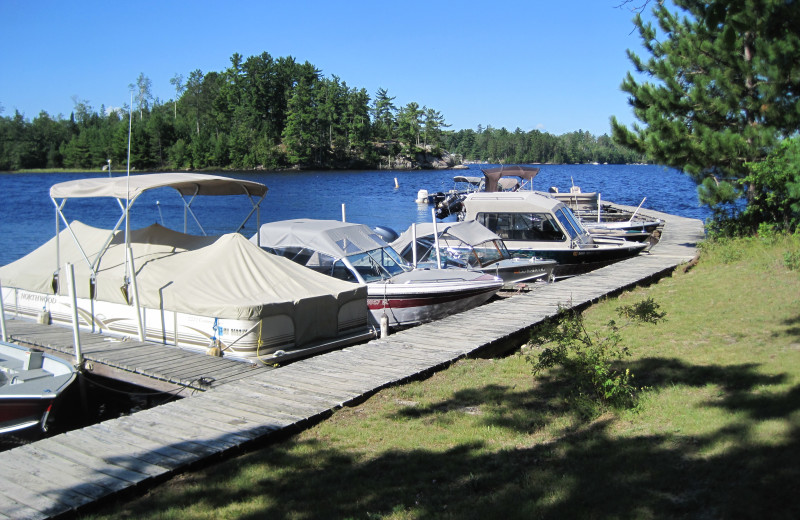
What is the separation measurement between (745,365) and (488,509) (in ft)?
13.3

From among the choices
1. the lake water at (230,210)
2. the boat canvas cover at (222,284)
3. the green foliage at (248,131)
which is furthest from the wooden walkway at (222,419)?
the green foliage at (248,131)

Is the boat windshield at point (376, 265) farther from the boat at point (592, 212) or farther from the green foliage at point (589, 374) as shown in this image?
the boat at point (592, 212)

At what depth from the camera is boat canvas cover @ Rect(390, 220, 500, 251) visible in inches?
665

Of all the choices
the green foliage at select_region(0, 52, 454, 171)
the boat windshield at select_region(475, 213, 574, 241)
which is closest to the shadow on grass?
the boat windshield at select_region(475, 213, 574, 241)

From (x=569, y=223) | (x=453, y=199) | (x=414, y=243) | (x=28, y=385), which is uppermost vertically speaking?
(x=453, y=199)

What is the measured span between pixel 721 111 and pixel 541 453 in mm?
14269

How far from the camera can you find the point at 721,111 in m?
16.9

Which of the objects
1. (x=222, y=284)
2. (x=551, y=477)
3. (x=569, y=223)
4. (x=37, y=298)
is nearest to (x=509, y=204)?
(x=569, y=223)

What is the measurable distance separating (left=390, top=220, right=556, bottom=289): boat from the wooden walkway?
4.27 m

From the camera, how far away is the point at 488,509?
15.4 ft

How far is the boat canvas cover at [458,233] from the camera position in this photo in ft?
55.4

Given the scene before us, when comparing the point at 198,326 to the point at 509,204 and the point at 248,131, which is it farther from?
the point at 248,131

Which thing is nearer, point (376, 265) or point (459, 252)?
point (376, 265)

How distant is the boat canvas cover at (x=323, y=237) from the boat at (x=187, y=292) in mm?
1479
